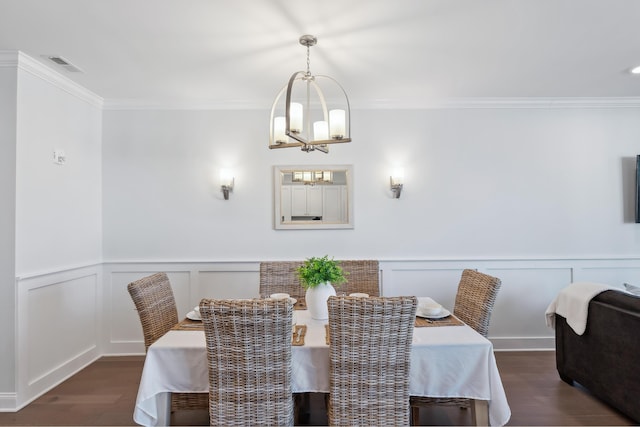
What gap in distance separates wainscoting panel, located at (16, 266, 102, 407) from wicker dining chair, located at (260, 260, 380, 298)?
1683 millimetres

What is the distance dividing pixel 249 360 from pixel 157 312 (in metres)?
0.94

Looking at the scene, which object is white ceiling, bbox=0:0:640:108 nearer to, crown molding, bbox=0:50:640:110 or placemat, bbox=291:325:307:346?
crown molding, bbox=0:50:640:110

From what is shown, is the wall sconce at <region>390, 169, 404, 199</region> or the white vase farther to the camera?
the wall sconce at <region>390, 169, 404, 199</region>

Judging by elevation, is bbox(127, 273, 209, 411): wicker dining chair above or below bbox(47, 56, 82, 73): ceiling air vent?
below

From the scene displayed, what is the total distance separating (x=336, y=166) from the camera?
12.2 feet

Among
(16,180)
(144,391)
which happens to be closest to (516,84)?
(144,391)

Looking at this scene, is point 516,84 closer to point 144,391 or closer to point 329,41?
point 329,41

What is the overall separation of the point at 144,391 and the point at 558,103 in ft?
14.1

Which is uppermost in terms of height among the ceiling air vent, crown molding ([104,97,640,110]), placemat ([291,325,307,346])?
the ceiling air vent

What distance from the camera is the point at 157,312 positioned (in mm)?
2316

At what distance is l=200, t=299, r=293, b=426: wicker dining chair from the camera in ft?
5.40

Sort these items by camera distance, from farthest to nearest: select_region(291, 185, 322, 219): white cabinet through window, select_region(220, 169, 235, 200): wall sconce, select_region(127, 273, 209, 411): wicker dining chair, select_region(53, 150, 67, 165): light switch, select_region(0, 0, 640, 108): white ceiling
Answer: select_region(291, 185, 322, 219): white cabinet through window → select_region(220, 169, 235, 200): wall sconce → select_region(53, 150, 67, 165): light switch → select_region(0, 0, 640, 108): white ceiling → select_region(127, 273, 209, 411): wicker dining chair

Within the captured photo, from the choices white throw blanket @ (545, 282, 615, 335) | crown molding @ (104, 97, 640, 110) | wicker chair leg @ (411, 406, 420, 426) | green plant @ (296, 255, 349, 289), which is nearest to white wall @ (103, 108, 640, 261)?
crown molding @ (104, 97, 640, 110)

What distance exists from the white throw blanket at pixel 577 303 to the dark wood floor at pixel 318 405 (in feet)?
1.70
